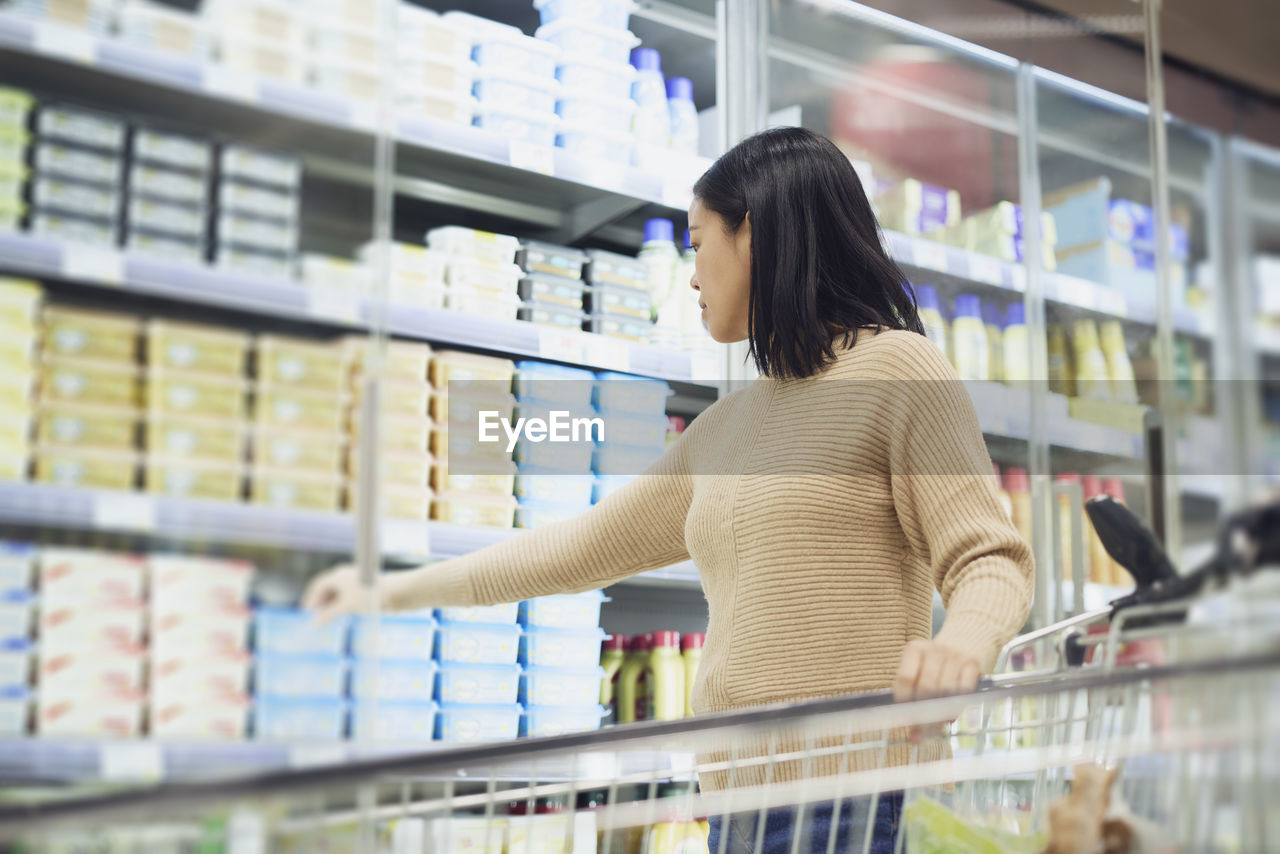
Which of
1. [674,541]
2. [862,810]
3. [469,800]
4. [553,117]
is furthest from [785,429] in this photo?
[553,117]

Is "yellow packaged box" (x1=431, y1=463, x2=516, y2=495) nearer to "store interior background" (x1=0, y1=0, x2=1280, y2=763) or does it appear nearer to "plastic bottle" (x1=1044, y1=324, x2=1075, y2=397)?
"store interior background" (x1=0, y1=0, x2=1280, y2=763)

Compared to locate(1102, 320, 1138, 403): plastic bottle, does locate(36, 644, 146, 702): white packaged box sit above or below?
below

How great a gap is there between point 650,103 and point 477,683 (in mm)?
1254

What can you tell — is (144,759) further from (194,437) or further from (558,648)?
(558,648)

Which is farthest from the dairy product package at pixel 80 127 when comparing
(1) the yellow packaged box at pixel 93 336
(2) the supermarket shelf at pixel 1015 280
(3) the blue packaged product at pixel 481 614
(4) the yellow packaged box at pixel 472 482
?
(2) the supermarket shelf at pixel 1015 280

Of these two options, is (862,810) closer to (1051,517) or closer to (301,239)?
(301,239)

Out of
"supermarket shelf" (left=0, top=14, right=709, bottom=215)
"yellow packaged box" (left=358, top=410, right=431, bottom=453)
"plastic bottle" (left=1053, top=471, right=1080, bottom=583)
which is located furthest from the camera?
"plastic bottle" (left=1053, top=471, right=1080, bottom=583)

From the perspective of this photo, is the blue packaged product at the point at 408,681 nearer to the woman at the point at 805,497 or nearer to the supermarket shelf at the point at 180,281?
the woman at the point at 805,497

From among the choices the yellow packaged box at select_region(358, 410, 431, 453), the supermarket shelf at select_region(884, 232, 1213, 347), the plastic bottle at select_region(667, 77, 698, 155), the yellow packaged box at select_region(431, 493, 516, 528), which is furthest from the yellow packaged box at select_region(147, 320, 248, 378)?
the supermarket shelf at select_region(884, 232, 1213, 347)

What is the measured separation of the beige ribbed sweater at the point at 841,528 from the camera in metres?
1.40

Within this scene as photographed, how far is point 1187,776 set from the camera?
997 mm

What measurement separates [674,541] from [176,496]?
81 cm

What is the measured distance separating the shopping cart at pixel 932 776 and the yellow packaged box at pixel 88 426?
12.8 inches

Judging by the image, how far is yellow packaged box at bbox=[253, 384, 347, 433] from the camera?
1.09 meters
